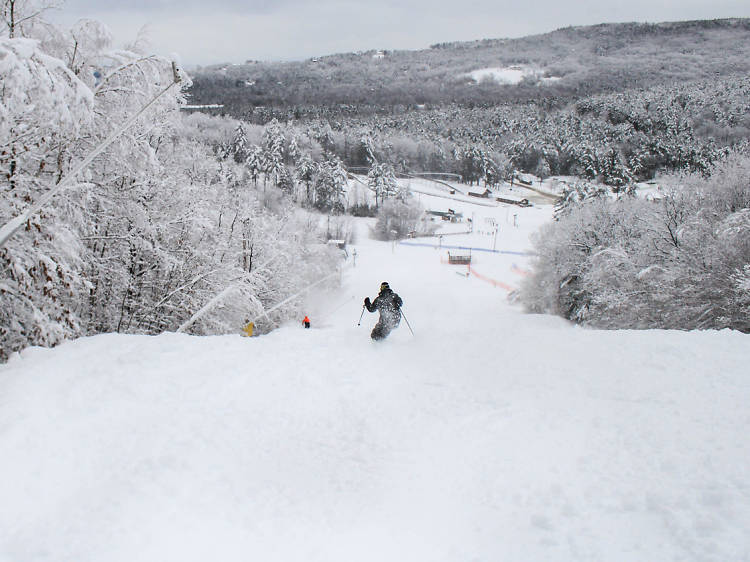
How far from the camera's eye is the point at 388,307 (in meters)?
11.8

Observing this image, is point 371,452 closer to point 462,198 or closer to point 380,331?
point 380,331

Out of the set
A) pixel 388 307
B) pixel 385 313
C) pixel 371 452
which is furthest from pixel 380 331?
pixel 371 452

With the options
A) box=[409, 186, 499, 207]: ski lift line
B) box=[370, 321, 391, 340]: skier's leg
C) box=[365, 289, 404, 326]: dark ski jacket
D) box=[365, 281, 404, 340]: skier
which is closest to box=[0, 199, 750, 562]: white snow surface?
box=[370, 321, 391, 340]: skier's leg

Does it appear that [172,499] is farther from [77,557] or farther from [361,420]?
[361,420]

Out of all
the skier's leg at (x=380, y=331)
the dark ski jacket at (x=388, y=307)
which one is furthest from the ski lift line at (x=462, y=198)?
the skier's leg at (x=380, y=331)

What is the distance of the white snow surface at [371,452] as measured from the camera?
4797 millimetres

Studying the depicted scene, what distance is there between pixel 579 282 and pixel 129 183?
25723mm

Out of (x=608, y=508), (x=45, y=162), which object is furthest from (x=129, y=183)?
(x=608, y=508)

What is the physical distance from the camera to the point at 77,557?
4.59m

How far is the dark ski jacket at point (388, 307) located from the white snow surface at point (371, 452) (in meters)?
1.56

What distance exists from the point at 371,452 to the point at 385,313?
5285 mm

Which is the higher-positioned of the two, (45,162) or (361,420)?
(45,162)

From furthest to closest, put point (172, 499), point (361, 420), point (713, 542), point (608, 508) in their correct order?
point (361, 420) → point (172, 499) → point (608, 508) → point (713, 542)

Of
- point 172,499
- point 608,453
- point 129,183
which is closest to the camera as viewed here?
point 172,499
